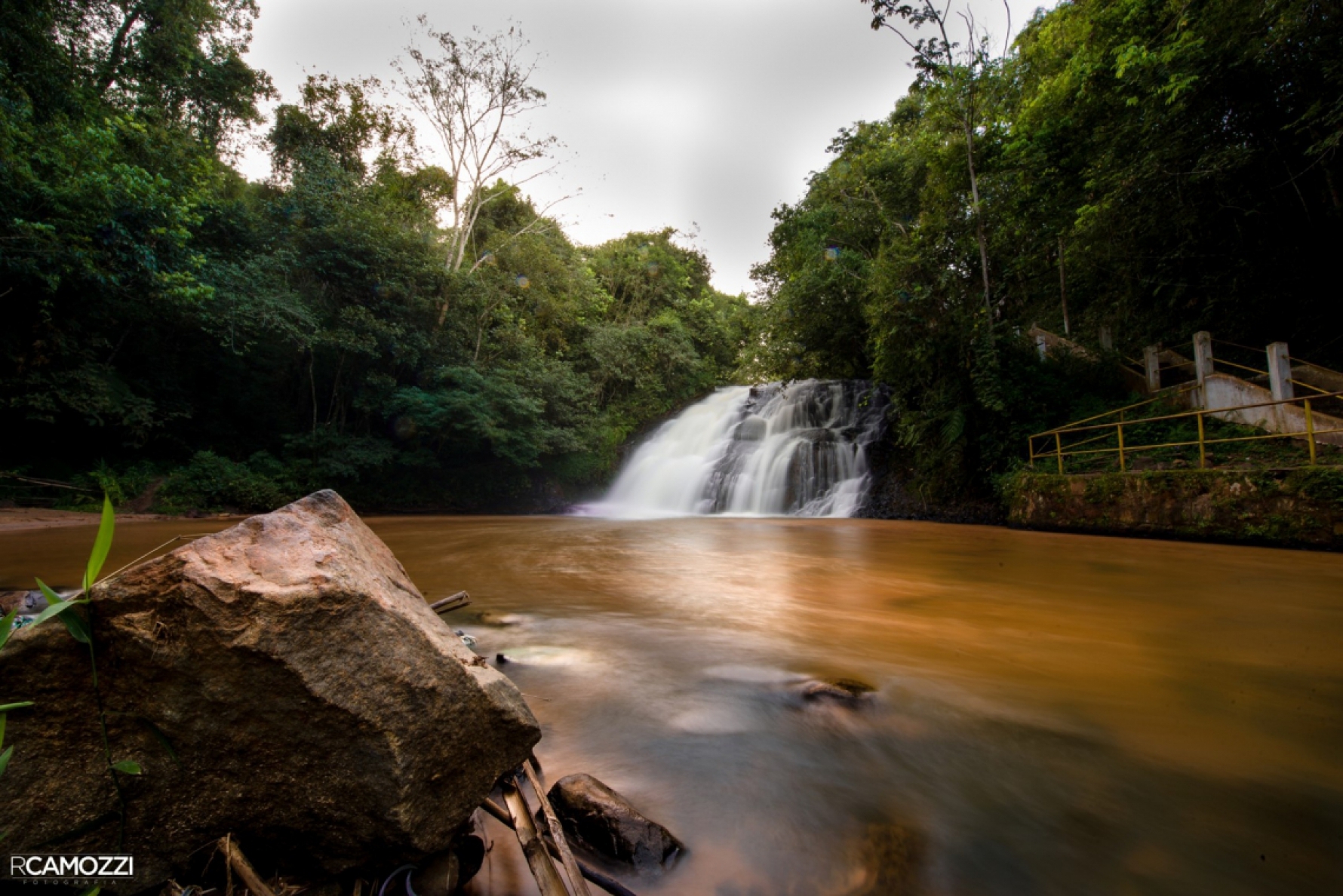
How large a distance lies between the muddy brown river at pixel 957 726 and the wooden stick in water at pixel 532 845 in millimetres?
147

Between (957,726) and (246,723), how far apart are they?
8.23 ft

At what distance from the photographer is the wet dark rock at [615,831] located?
1518 millimetres

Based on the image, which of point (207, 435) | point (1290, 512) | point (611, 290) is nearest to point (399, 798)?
point (1290, 512)

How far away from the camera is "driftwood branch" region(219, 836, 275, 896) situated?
1.17 metres

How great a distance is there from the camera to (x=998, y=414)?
11719 millimetres

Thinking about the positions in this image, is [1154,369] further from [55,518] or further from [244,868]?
[55,518]

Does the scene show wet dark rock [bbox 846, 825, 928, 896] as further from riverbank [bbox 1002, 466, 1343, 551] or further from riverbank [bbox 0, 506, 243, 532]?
riverbank [bbox 0, 506, 243, 532]

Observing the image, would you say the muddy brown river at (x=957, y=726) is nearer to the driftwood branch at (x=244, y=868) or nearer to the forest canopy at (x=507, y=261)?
the driftwood branch at (x=244, y=868)

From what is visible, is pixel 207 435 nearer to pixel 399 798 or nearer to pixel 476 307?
pixel 476 307

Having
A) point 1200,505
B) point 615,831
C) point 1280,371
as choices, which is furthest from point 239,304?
point 1280,371

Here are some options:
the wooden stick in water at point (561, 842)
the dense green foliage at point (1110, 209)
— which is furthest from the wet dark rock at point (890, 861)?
the dense green foliage at point (1110, 209)

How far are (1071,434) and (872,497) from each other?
4.47 metres

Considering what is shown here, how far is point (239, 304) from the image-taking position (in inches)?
496

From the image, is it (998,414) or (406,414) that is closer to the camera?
(998,414)
